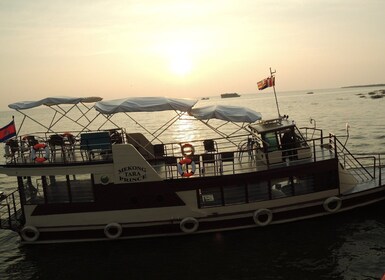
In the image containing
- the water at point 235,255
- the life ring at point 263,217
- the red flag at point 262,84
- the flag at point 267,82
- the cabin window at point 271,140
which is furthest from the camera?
the red flag at point 262,84

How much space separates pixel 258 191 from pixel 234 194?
96 centimetres

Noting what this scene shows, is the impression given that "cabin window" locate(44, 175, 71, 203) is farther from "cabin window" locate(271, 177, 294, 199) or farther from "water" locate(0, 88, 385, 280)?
"cabin window" locate(271, 177, 294, 199)

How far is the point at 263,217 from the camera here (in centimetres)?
1315

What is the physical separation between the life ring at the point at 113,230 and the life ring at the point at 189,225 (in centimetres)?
236

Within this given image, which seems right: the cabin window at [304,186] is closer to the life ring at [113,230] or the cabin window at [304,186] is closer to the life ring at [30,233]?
the life ring at [113,230]

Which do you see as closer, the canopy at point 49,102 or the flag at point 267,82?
the canopy at point 49,102

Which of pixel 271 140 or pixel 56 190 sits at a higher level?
pixel 271 140

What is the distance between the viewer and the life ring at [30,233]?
1305 cm

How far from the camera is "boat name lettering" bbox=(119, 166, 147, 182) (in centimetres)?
1273

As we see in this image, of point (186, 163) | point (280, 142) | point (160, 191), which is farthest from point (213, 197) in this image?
point (280, 142)

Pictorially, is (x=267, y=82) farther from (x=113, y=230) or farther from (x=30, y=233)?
(x=30, y=233)

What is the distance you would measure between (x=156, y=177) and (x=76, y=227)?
3727 mm

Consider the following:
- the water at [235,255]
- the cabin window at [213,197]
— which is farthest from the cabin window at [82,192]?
the cabin window at [213,197]

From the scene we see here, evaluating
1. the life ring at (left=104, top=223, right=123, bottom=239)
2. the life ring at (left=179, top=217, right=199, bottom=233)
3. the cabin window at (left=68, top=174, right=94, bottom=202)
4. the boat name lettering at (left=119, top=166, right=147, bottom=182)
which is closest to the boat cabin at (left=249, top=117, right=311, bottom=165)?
the life ring at (left=179, top=217, right=199, bottom=233)
